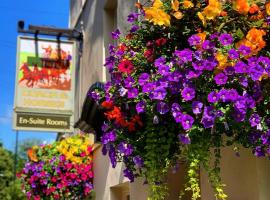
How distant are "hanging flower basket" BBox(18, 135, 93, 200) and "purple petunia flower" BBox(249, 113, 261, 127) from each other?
688 centimetres

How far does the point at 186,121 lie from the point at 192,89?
0.73ft

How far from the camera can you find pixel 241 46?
3758mm

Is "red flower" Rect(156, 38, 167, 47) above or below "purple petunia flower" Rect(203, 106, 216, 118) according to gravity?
above

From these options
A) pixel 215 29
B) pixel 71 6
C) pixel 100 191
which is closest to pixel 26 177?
pixel 100 191

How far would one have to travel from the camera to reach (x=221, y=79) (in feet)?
12.0

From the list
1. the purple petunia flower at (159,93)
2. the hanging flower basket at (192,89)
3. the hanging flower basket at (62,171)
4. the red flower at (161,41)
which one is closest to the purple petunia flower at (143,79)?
the hanging flower basket at (192,89)

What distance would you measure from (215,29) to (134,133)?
1094 millimetres

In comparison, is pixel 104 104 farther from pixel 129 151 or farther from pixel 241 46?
pixel 241 46

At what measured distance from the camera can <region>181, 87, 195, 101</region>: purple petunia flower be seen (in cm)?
370

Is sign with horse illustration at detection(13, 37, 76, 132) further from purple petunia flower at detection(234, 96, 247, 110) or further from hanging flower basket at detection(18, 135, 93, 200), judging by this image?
purple petunia flower at detection(234, 96, 247, 110)

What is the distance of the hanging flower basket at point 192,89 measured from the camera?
3.70 m

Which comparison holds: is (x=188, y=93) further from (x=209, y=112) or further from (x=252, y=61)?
(x=252, y=61)

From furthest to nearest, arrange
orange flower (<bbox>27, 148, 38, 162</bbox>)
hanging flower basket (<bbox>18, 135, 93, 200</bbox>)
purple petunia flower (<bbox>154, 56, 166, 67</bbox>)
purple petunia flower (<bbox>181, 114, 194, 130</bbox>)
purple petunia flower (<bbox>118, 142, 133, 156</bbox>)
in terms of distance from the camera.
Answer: orange flower (<bbox>27, 148, 38, 162</bbox>), hanging flower basket (<bbox>18, 135, 93, 200</bbox>), purple petunia flower (<bbox>118, 142, 133, 156</bbox>), purple petunia flower (<bbox>154, 56, 166, 67</bbox>), purple petunia flower (<bbox>181, 114, 194, 130</bbox>)

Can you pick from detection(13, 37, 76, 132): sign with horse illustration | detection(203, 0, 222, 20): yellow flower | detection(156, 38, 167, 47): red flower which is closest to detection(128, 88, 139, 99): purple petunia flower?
detection(156, 38, 167, 47): red flower
